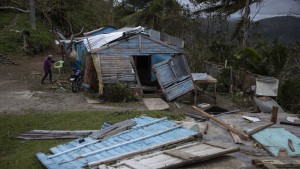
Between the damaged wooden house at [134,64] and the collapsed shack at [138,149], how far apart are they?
4.99 meters

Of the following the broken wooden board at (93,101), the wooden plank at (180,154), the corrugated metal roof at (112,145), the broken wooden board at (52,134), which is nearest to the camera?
the wooden plank at (180,154)

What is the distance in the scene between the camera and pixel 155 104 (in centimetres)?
1309

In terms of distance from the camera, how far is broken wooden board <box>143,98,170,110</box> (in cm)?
1263

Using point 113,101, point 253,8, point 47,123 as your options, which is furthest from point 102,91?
point 253,8

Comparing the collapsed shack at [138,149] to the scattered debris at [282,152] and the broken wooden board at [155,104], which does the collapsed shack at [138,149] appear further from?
the broken wooden board at [155,104]

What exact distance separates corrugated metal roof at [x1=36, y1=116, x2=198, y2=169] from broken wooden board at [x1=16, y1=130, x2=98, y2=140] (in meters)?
0.67

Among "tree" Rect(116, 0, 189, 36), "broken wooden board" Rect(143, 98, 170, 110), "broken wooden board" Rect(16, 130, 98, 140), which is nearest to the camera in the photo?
"broken wooden board" Rect(16, 130, 98, 140)

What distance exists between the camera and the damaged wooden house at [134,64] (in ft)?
45.6

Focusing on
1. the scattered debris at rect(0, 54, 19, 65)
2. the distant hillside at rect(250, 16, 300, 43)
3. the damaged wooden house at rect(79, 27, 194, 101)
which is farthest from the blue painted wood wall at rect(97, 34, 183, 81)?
the scattered debris at rect(0, 54, 19, 65)

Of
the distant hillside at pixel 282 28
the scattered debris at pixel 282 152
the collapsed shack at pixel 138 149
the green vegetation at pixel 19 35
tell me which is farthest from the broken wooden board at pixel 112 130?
the green vegetation at pixel 19 35

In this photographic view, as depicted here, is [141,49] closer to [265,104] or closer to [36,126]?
[265,104]

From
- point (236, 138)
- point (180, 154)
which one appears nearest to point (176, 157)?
point (180, 154)

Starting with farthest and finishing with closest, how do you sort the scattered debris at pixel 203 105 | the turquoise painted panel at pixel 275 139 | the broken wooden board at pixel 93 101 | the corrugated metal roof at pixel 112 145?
1. the scattered debris at pixel 203 105
2. the broken wooden board at pixel 93 101
3. the turquoise painted panel at pixel 275 139
4. the corrugated metal roof at pixel 112 145

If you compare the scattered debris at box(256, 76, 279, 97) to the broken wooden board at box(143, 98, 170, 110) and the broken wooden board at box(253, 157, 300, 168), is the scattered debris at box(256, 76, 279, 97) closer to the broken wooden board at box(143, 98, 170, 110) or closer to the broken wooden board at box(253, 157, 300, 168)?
the broken wooden board at box(143, 98, 170, 110)
